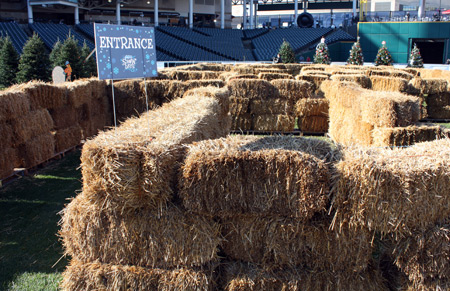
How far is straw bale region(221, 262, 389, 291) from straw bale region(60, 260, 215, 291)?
0.37 meters

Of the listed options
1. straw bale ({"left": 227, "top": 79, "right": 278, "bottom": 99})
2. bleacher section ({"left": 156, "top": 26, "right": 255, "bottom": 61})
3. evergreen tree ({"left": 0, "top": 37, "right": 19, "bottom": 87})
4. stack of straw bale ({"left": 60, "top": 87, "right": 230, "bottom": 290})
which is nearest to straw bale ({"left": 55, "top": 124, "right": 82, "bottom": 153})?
straw bale ({"left": 227, "top": 79, "right": 278, "bottom": 99})

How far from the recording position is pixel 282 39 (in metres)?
46.5

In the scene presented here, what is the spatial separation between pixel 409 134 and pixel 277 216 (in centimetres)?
493

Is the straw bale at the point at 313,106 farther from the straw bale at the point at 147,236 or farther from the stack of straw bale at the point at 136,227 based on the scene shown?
the straw bale at the point at 147,236

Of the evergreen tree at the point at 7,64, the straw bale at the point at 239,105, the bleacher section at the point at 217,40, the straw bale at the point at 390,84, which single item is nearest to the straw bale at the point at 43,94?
the straw bale at the point at 239,105

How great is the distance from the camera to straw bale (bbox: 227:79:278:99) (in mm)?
14164

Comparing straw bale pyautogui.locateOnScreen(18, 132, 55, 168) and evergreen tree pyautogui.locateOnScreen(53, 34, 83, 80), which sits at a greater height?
evergreen tree pyautogui.locateOnScreen(53, 34, 83, 80)

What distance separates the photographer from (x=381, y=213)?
12.8 ft

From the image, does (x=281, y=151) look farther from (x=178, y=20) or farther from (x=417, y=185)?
(x=178, y=20)

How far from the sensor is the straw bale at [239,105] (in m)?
14.2

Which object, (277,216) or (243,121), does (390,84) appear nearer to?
(243,121)

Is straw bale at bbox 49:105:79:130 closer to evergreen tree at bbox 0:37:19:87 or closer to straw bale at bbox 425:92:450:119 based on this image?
straw bale at bbox 425:92:450:119

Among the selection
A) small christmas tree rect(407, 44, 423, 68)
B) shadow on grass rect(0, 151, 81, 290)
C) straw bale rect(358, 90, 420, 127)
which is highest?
small christmas tree rect(407, 44, 423, 68)

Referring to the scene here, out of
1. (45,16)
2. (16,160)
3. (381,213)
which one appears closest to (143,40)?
(381,213)
